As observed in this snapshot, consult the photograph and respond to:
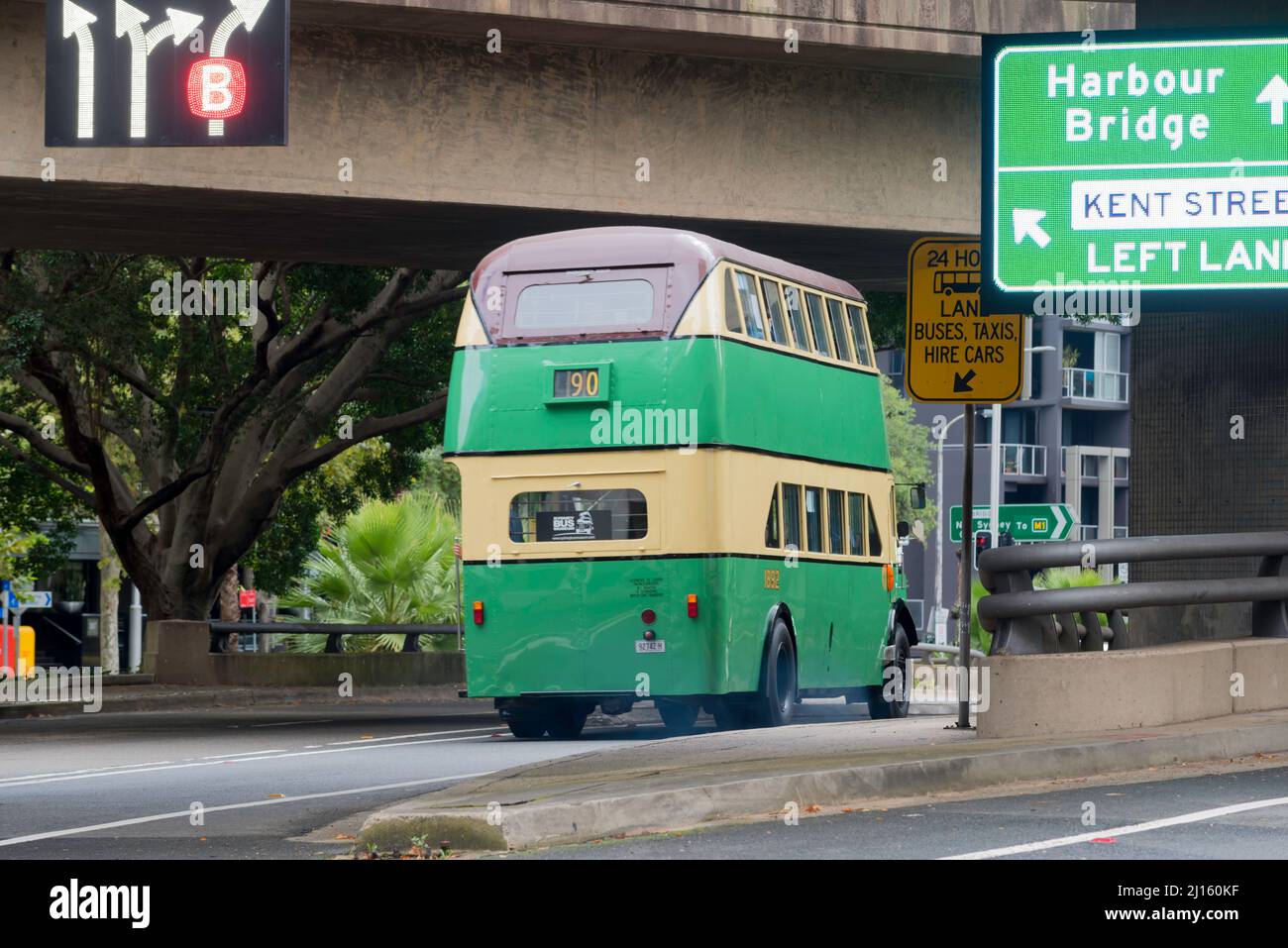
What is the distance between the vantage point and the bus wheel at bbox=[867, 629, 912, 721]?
2425cm

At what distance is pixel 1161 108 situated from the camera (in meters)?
14.7

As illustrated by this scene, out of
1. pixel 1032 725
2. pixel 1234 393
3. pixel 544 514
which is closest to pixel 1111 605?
pixel 1032 725

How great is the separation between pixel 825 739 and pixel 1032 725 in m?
1.83

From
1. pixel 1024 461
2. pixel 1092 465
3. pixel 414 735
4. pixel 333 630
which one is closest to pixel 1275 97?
pixel 414 735

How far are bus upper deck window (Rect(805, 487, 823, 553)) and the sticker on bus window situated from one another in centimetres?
245

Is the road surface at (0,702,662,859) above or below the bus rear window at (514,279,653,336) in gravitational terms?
below

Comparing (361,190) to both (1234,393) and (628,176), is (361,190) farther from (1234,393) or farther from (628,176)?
(1234,393)

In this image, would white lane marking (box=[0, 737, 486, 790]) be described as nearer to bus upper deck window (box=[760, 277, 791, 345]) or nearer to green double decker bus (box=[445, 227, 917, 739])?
green double decker bus (box=[445, 227, 917, 739])

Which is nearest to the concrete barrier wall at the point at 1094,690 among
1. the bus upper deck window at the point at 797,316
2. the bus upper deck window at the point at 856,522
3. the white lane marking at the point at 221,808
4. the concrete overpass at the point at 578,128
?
the white lane marking at the point at 221,808

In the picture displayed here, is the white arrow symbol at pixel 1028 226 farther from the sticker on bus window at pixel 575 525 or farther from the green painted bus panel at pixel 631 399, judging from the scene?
the sticker on bus window at pixel 575 525

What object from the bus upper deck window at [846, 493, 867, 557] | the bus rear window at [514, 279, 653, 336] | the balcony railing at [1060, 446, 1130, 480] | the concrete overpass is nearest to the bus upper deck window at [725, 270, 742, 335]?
the concrete overpass

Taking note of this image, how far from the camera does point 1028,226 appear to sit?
14680 millimetres

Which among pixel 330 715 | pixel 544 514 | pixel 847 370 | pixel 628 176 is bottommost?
pixel 330 715

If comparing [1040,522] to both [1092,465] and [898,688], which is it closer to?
[898,688]
